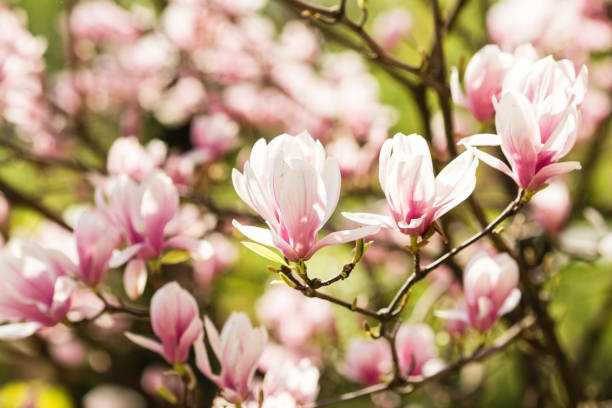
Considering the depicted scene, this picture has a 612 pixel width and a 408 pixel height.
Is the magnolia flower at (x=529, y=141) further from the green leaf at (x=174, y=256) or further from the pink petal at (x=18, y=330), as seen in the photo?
the pink petal at (x=18, y=330)

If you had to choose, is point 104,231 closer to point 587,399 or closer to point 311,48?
point 587,399

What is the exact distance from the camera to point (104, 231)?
3.18 feet

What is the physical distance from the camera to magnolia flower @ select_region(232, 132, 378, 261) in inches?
29.1

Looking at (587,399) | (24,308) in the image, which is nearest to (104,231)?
(24,308)

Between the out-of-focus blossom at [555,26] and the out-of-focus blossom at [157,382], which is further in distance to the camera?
the out-of-focus blossom at [555,26]

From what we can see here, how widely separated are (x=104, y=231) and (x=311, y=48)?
233 centimetres

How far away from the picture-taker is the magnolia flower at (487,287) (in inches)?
38.7

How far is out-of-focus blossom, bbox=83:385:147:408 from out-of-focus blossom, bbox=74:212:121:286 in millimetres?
2238

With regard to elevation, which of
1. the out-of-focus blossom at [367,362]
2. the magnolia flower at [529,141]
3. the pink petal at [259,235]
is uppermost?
the magnolia flower at [529,141]

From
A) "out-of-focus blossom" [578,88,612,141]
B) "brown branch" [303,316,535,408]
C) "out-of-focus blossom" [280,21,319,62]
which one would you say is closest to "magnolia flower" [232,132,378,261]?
"brown branch" [303,316,535,408]

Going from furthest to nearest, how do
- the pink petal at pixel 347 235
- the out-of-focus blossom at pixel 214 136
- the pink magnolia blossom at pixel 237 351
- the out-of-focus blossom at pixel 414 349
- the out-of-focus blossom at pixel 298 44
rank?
1. the out-of-focus blossom at pixel 298 44
2. the out-of-focus blossom at pixel 214 136
3. the out-of-focus blossom at pixel 414 349
4. the pink magnolia blossom at pixel 237 351
5. the pink petal at pixel 347 235

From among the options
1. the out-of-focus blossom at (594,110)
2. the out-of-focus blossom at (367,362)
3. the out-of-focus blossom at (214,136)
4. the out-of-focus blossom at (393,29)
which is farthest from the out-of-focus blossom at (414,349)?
the out-of-focus blossom at (393,29)

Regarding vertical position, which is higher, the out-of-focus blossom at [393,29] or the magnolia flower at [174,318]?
the magnolia flower at [174,318]

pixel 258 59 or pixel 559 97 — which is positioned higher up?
pixel 559 97
